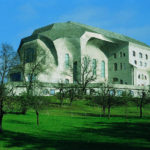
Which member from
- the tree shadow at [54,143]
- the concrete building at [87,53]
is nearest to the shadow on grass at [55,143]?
the tree shadow at [54,143]

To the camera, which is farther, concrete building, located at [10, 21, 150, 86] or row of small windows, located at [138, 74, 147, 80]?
row of small windows, located at [138, 74, 147, 80]

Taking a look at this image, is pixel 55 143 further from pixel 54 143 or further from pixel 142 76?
pixel 142 76

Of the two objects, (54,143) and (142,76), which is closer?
(54,143)

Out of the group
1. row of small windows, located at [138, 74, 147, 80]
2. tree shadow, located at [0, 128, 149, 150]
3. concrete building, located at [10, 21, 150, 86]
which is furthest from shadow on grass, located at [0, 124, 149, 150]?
row of small windows, located at [138, 74, 147, 80]

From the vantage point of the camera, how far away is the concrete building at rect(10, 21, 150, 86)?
64.1 meters

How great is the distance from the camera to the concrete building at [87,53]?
64.1 meters

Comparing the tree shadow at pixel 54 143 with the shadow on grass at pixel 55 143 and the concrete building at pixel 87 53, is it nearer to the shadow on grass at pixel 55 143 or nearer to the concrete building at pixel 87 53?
the shadow on grass at pixel 55 143

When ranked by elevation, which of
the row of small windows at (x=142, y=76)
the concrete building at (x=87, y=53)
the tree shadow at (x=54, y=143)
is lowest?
the tree shadow at (x=54, y=143)

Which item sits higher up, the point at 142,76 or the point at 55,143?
the point at 142,76

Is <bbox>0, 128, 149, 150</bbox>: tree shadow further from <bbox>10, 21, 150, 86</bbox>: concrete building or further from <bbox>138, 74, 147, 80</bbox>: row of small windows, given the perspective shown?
<bbox>138, 74, 147, 80</bbox>: row of small windows

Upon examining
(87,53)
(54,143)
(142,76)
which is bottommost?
(54,143)

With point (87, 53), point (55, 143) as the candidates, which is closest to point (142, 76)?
point (87, 53)

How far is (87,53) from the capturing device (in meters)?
70.9

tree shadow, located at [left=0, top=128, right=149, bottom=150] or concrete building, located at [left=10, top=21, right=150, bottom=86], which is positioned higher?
concrete building, located at [left=10, top=21, right=150, bottom=86]
